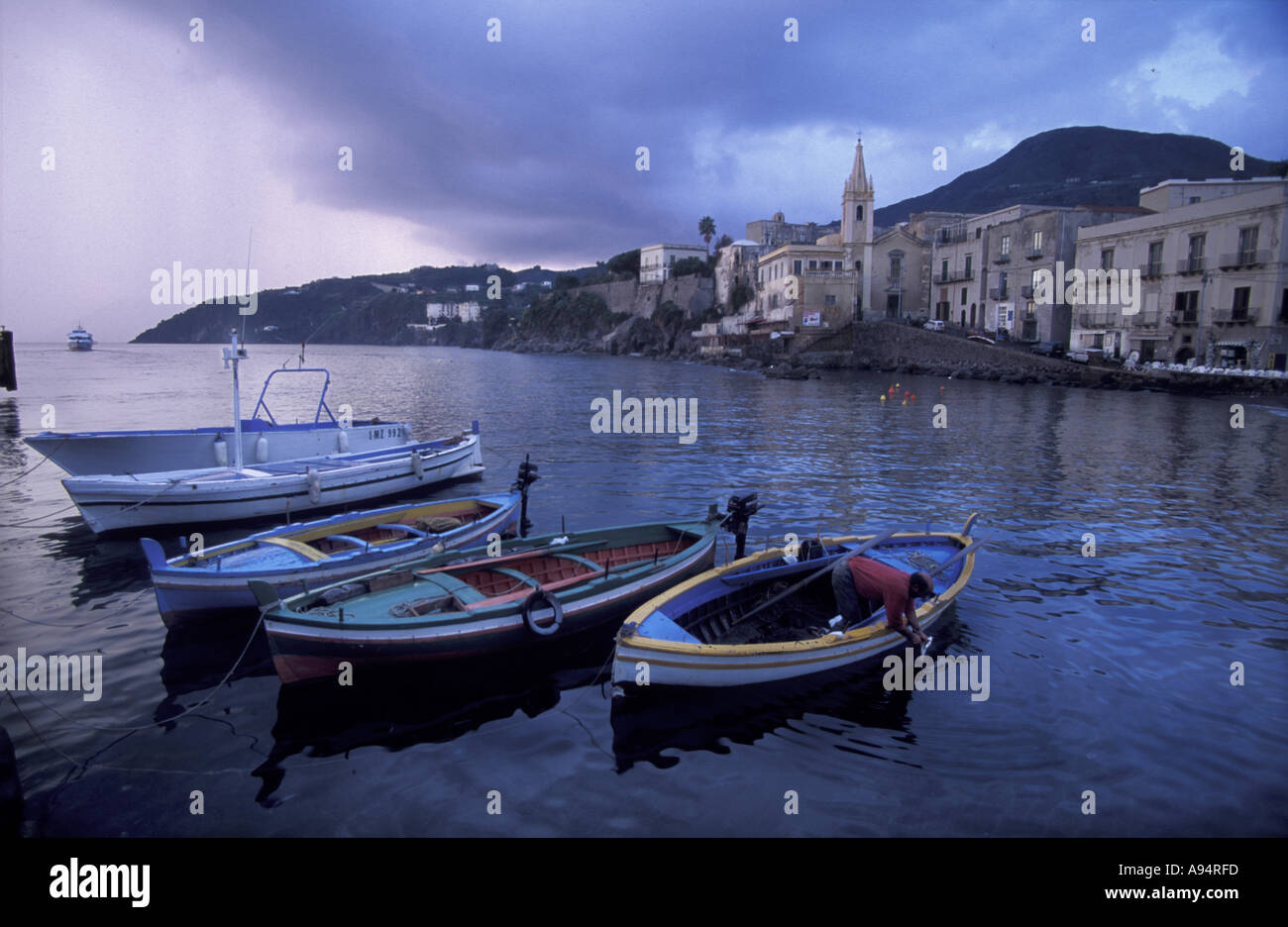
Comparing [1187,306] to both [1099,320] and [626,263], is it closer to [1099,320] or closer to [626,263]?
[1099,320]

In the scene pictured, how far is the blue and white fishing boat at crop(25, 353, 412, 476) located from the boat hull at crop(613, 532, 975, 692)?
11823 millimetres

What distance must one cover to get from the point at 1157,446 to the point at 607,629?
27588mm

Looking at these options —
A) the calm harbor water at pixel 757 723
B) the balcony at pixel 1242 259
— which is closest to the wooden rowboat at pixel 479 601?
the calm harbor water at pixel 757 723

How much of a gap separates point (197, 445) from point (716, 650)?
17916 mm

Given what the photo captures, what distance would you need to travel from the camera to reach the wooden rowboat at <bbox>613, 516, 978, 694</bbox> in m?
8.20

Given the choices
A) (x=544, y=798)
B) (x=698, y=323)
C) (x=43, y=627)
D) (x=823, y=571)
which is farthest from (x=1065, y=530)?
(x=698, y=323)

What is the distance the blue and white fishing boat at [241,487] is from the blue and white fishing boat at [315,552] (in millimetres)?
4287

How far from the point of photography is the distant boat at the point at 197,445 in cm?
1791

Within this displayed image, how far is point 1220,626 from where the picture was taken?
11305mm

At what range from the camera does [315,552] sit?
1160 centimetres

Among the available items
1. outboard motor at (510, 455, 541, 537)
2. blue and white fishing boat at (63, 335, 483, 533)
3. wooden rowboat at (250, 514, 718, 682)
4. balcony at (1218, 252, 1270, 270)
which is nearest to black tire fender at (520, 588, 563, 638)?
wooden rowboat at (250, 514, 718, 682)

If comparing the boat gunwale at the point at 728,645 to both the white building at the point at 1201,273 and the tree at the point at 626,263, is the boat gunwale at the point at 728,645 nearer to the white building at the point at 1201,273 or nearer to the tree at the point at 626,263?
the white building at the point at 1201,273

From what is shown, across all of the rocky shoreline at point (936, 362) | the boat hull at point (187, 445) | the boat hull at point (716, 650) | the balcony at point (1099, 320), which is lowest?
the boat hull at point (716, 650)
